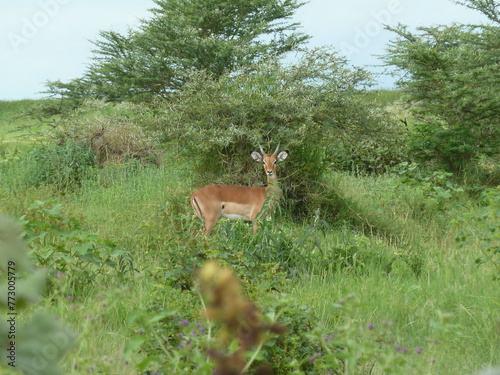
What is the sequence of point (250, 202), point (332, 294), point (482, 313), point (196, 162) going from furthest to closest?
point (196, 162) → point (250, 202) → point (332, 294) → point (482, 313)

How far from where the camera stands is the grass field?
2.45 m

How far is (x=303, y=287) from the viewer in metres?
4.36

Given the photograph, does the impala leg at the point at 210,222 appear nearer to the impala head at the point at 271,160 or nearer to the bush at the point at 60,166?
the impala head at the point at 271,160

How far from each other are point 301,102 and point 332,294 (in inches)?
158

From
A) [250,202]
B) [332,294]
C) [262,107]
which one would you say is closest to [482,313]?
[332,294]

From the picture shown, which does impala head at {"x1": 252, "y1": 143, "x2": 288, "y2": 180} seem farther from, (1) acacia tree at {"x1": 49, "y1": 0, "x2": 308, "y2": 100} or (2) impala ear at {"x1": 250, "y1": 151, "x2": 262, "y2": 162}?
(1) acacia tree at {"x1": 49, "y1": 0, "x2": 308, "y2": 100}

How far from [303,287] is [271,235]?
1.92ft

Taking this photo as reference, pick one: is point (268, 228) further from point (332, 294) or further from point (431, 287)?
point (431, 287)

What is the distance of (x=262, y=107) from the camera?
7586 millimetres

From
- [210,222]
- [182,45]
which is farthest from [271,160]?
[182,45]

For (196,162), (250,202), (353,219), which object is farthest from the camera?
(196,162)

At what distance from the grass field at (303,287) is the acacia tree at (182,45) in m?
9.44

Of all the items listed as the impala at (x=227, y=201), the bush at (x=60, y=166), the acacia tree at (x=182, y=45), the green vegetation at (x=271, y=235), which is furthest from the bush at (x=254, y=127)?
the acacia tree at (x=182, y=45)

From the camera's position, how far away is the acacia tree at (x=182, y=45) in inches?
684
